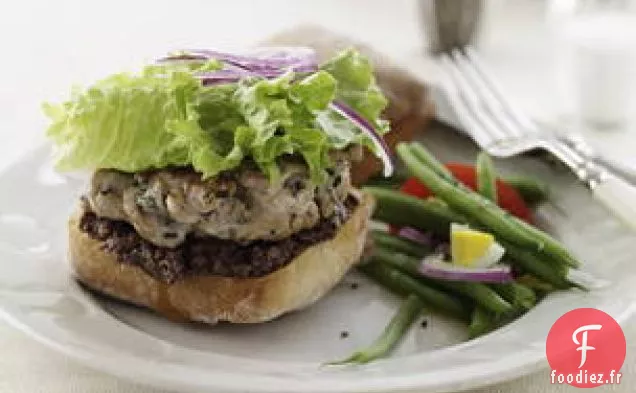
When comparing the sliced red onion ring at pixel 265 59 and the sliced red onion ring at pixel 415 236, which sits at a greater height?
the sliced red onion ring at pixel 265 59

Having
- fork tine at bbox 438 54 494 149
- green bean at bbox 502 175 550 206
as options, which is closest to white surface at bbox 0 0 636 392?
fork tine at bbox 438 54 494 149

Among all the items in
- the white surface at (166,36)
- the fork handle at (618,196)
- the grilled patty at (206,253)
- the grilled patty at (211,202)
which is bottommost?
the white surface at (166,36)

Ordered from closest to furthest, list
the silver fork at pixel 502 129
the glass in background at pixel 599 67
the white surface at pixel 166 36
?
the silver fork at pixel 502 129
the glass in background at pixel 599 67
the white surface at pixel 166 36

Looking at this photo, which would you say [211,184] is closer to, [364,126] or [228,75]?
[228,75]

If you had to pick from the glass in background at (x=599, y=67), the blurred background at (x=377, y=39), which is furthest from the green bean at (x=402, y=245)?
the glass in background at (x=599, y=67)

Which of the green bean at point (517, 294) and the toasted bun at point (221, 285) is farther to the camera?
the green bean at point (517, 294)

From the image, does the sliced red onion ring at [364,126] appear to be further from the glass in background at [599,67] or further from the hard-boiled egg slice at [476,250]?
the glass in background at [599,67]
